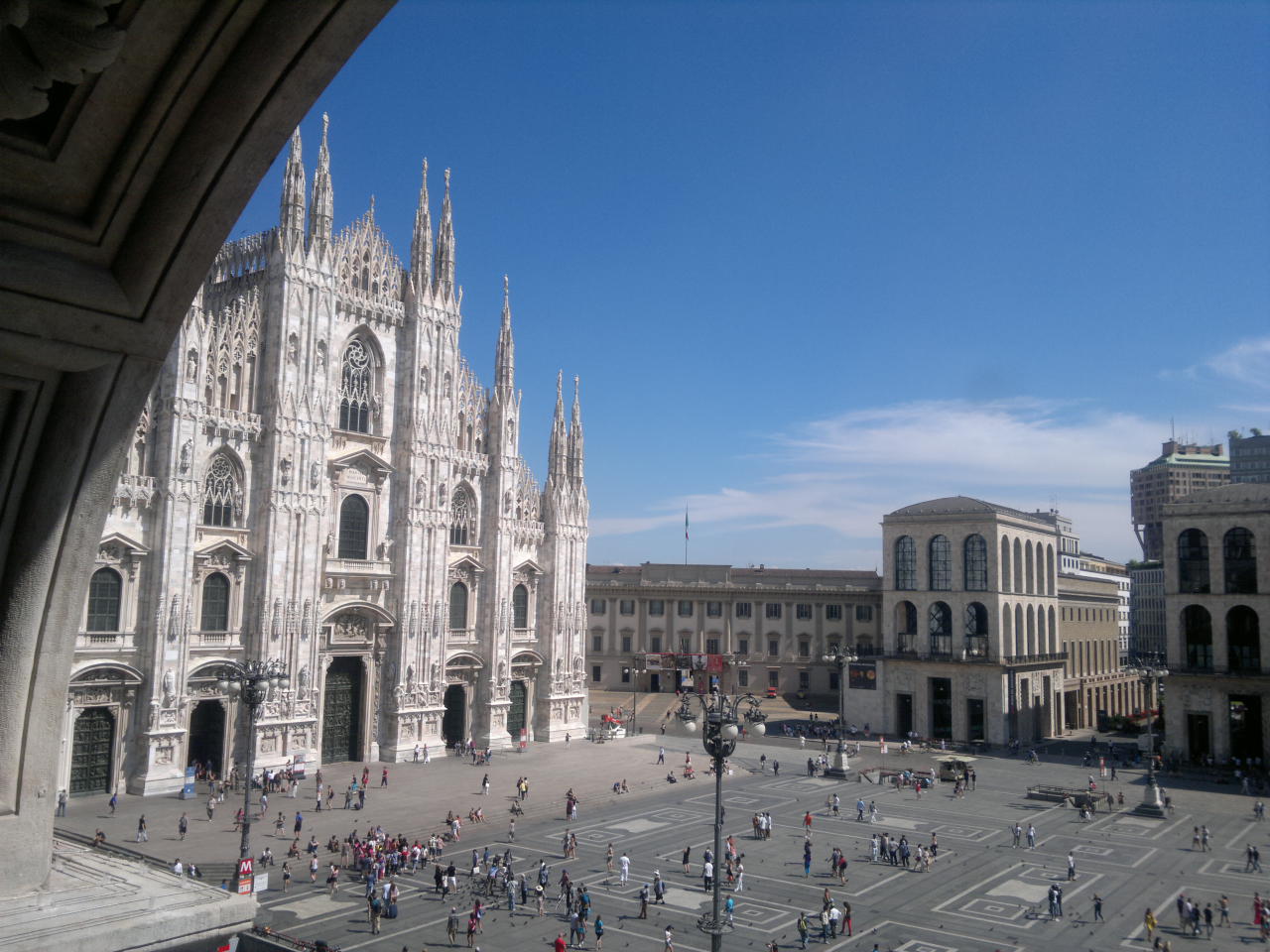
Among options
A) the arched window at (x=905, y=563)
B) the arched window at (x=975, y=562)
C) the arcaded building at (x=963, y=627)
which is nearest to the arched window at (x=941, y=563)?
the arcaded building at (x=963, y=627)

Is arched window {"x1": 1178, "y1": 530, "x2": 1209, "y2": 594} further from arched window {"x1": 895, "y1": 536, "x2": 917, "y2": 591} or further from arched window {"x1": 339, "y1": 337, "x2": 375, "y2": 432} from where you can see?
arched window {"x1": 339, "y1": 337, "x2": 375, "y2": 432}

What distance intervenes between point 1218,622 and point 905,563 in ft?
60.6

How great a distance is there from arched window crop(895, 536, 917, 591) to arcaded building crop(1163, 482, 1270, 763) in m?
15.0

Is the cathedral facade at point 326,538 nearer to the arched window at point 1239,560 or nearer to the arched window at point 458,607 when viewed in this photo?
the arched window at point 458,607

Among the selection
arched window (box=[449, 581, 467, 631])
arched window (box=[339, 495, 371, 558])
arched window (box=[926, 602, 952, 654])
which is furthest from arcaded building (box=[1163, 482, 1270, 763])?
arched window (box=[339, 495, 371, 558])

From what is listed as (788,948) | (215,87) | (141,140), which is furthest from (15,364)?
(788,948)

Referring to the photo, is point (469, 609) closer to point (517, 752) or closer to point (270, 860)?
point (517, 752)

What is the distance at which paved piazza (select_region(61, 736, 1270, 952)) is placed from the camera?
2592 centimetres

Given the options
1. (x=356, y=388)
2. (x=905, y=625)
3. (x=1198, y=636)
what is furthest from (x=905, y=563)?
(x=356, y=388)

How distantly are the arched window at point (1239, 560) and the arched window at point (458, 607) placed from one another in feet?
139

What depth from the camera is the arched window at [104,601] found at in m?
36.4

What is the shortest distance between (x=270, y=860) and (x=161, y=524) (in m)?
14.6

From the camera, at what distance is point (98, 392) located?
629cm

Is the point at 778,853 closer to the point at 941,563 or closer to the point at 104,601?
the point at 104,601
